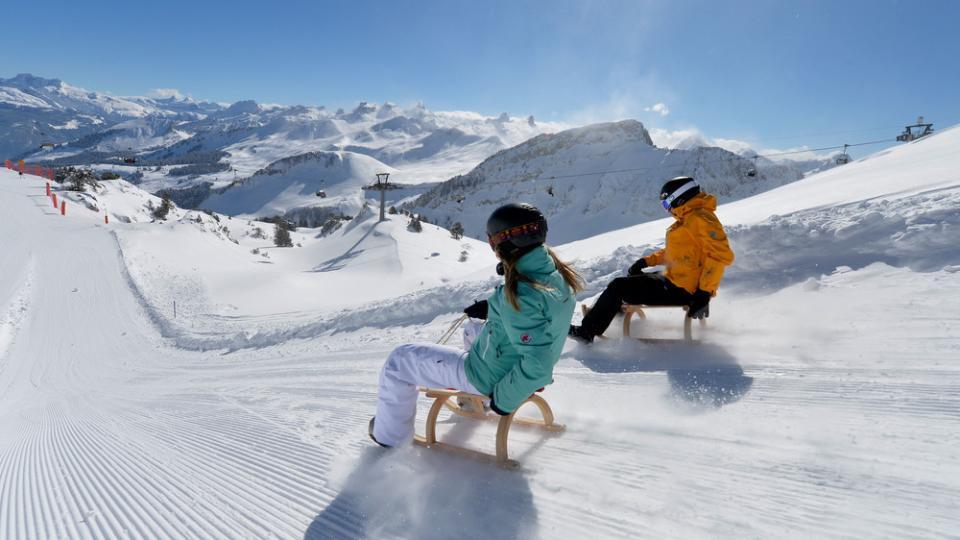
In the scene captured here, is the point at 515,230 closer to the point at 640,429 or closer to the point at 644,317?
the point at 640,429

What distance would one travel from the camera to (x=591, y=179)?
95.1m

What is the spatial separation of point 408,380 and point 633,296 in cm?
268

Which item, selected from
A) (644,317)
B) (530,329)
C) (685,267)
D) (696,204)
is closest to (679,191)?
(696,204)

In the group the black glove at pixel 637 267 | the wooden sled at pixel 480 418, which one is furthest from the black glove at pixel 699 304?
the wooden sled at pixel 480 418

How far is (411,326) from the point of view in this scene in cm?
859

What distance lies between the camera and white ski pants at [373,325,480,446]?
122 inches

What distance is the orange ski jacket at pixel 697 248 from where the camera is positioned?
4.52 m

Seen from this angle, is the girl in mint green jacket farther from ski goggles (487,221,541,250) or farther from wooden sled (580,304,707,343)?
wooden sled (580,304,707,343)

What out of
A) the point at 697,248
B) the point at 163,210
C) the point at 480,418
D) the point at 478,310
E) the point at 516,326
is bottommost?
the point at 480,418

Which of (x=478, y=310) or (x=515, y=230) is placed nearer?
(x=515, y=230)

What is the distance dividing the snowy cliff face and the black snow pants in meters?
69.7

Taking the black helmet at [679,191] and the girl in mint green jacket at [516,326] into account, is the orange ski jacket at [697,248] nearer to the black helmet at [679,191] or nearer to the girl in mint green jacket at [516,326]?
the black helmet at [679,191]

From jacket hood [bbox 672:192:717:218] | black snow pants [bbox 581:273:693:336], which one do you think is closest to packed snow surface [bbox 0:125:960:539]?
black snow pants [bbox 581:273:693:336]

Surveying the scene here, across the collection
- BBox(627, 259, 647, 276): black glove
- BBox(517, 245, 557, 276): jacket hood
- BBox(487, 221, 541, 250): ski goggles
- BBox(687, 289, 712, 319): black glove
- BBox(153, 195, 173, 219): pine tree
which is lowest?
BBox(687, 289, 712, 319): black glove
